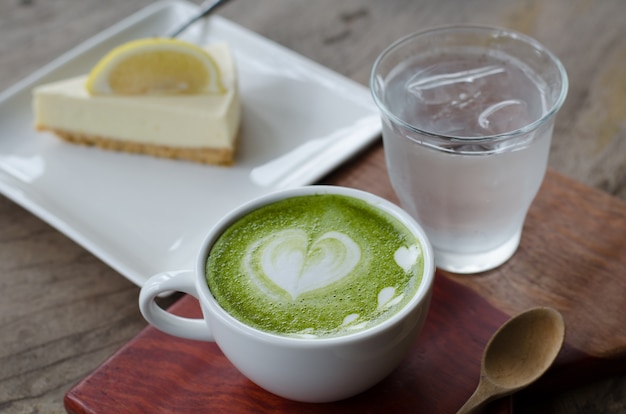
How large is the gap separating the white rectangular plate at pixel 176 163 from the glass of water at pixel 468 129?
0.87 feet

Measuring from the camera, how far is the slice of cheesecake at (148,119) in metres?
1.51

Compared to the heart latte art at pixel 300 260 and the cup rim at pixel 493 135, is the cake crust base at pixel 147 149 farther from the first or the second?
the heart latte art at pixel 300 260

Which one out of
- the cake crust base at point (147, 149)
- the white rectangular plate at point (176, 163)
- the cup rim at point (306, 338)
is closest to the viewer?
the cup rim at point (306, 338)

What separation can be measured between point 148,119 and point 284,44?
423 millimetres

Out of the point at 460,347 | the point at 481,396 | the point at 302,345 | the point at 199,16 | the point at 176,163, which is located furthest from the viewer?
the point at 199,16

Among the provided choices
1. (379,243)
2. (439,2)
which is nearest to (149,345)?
(379,243)

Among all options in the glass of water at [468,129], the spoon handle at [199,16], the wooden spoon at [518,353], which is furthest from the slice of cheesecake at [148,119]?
the wooden spoon at [518,353]

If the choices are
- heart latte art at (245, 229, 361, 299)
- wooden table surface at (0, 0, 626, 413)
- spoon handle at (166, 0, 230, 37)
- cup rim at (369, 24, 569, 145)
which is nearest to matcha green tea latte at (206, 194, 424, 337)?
heart latte art at (245, 229, 361, 299)

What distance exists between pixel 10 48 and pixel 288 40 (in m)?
0.66

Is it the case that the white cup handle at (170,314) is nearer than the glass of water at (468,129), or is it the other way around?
the white cup handle at (170,314)

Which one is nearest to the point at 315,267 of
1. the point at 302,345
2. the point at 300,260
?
the point at 300,260

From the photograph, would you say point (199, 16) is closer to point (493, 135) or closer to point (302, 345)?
point (493, 135)

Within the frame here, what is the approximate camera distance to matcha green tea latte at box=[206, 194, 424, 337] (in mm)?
833

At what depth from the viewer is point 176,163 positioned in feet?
4.87
